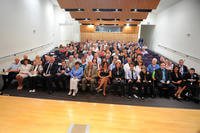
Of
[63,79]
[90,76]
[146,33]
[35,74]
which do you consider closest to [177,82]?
[90,76]

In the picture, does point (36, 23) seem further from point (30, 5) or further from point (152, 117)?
point (152, 117)

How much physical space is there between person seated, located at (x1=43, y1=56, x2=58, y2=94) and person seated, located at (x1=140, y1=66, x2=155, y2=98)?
2.79 metres

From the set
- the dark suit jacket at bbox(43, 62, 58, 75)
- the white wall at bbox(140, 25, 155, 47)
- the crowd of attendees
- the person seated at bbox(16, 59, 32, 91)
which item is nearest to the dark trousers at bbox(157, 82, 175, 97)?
the crowd of attendees

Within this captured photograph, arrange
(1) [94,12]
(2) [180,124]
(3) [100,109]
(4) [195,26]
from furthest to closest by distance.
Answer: (1) [94,12], (4) [195,26], (3) [100,109], (2) [180,124]

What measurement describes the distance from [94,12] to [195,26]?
18.9ft

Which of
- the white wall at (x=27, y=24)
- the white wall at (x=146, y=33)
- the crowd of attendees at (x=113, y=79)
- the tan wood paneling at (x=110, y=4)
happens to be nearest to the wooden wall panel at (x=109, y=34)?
the white wall at (x=146, y=33)

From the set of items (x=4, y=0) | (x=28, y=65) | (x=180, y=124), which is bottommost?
(x=180, y=124)

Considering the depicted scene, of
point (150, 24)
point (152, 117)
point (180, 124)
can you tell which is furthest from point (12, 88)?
point (150, 24)

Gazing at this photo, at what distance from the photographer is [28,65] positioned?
5.15 m

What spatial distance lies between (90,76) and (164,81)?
2.32 m

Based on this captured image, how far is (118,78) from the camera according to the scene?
4781 mm

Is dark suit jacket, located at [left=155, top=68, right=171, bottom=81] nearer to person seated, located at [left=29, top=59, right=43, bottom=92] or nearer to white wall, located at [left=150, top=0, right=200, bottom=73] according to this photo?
white wall, located at [left=150, top=0, right=200, bottom=73]

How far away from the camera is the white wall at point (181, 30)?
7477mm

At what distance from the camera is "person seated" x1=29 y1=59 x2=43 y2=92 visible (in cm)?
482
